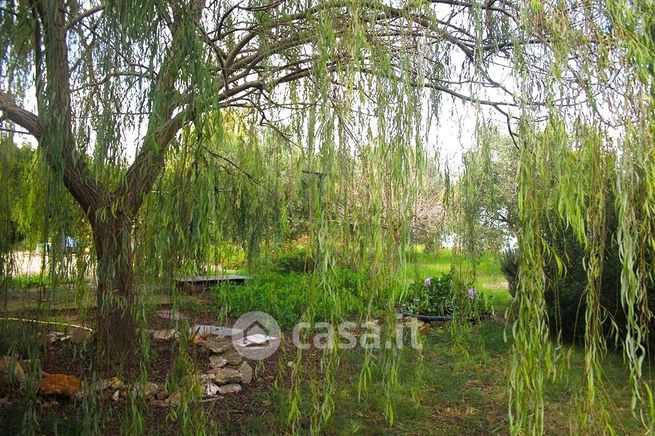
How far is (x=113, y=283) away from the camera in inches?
74.6

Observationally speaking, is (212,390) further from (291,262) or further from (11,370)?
(291,262)

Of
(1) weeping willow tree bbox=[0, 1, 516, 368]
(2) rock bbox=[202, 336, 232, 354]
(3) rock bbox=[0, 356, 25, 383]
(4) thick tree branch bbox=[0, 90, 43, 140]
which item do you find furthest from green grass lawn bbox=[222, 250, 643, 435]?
(4) thick tree branch bbox=[0, 90, 43, 140]

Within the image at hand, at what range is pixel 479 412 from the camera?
2.87 meters

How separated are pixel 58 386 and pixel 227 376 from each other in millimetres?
907

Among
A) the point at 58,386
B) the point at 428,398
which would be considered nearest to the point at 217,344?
the point at 58,386

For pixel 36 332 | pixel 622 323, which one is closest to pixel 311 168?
pixel 36 332

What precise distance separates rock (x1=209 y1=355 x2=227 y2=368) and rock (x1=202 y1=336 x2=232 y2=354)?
90mm

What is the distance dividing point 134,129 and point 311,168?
2.15ft

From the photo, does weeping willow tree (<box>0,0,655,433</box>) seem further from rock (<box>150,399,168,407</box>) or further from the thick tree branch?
rock (<box>150,399,168,407</box>)

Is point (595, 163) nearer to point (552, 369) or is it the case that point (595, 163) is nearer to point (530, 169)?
point (530, 169)
